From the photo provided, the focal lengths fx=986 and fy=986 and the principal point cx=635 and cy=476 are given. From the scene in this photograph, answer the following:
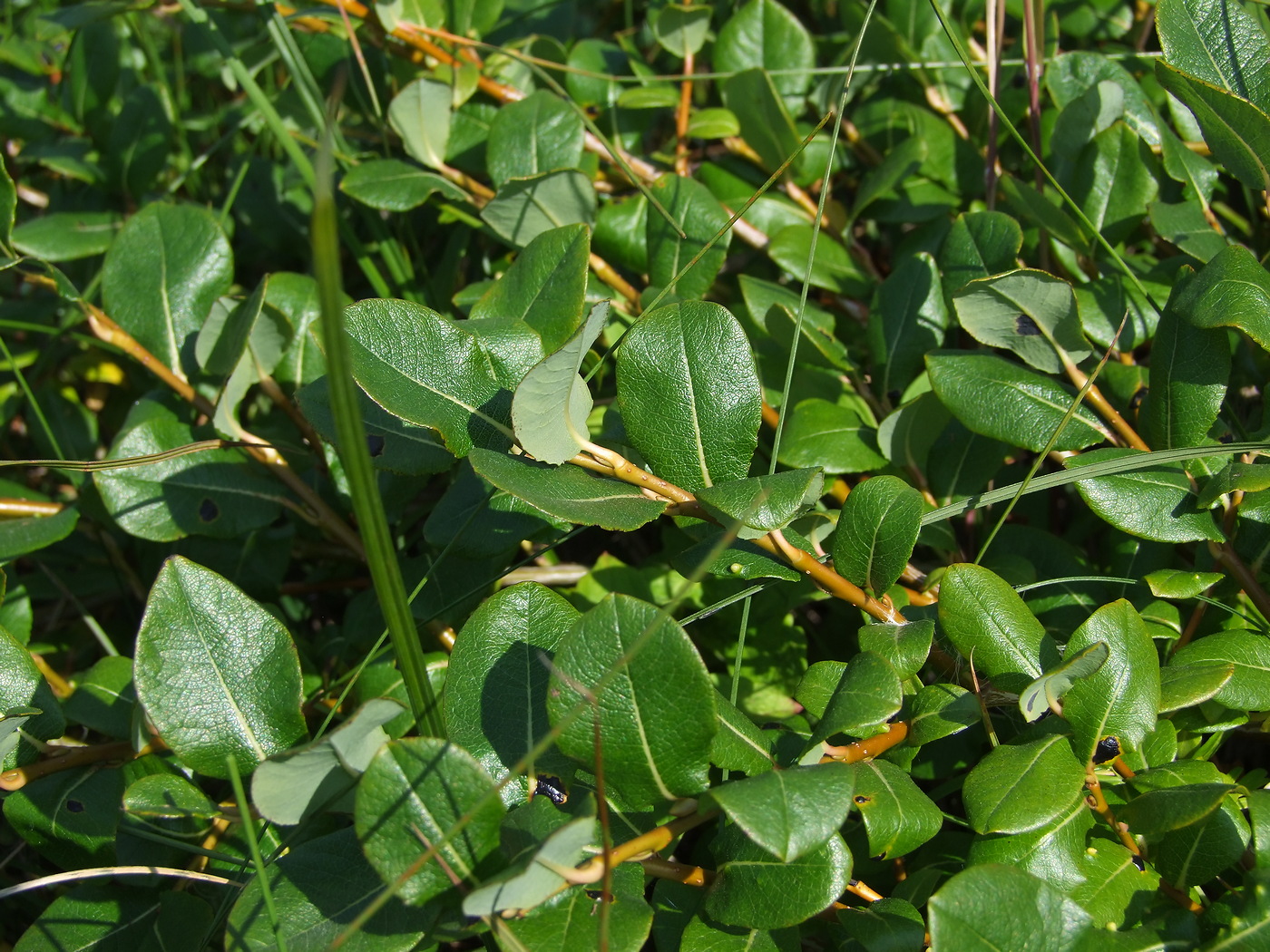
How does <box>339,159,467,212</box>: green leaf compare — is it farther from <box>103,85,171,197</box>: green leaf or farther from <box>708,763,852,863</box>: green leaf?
<box>708,763,852,863</box>: green leaf

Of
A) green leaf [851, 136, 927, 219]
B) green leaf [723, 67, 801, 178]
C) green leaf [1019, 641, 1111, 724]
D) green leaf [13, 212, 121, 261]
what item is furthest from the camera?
green leaf [13, 212, 121, 261]

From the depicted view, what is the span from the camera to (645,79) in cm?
217

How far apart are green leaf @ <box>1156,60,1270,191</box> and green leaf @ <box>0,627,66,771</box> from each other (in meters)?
1.90

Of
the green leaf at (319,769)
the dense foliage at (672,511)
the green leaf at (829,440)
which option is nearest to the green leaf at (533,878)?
the dense foliage at (672,511)

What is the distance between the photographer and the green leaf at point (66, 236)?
219cm

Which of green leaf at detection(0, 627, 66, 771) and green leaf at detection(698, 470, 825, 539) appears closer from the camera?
green leaf at detection(698, 470, 825, 539)

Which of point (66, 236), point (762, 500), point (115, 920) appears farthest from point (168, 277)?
point (762, 500)

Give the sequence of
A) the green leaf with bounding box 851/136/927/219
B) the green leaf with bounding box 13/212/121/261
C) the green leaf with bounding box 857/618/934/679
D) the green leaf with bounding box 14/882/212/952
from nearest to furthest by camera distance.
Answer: the green leaf with bounding box 857/618/934/679 < the green leaf with bounding box 14/882/212/952 < the green leaf with bounding box 851/136/927/219 < the green leaf with bounding box 13/212/121/261

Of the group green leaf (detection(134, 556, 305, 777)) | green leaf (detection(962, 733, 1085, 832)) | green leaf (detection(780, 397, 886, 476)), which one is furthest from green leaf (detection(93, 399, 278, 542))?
green leaf (detection(962, 733, 1085, 832))

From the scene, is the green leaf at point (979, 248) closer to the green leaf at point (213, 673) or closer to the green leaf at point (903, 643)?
the green leaf at point (903, 643)

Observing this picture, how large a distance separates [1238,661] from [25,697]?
174 centimetres

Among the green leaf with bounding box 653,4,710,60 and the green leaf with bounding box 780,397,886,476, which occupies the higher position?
the green leaf with bounding box 653,4,710,60

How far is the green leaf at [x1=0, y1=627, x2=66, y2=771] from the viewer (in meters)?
1.44

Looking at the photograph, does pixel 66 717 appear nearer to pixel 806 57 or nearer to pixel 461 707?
pixel 461 707
